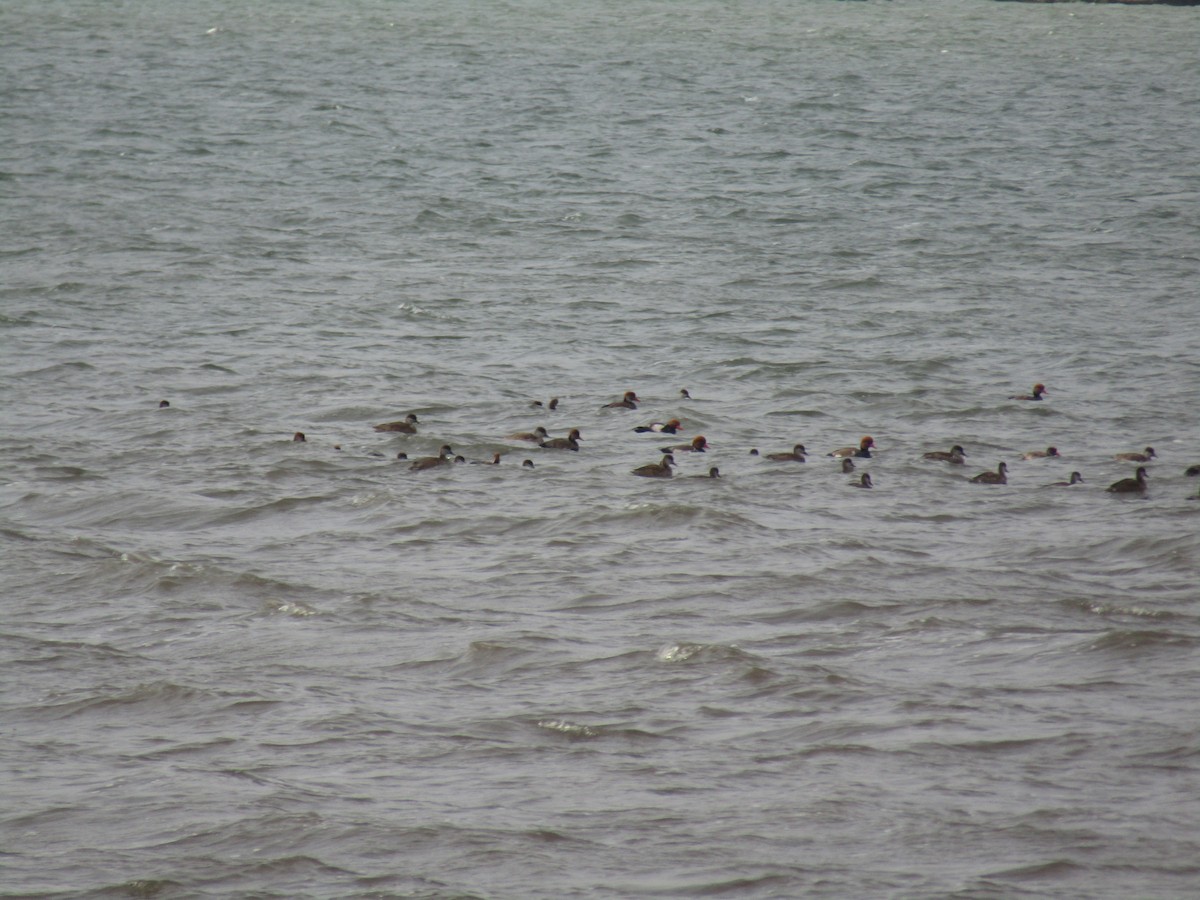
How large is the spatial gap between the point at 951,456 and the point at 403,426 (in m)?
6.54

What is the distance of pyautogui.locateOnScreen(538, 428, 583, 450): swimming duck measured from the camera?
2016cm

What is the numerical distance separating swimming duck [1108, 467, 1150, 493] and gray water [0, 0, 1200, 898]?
0.65 feet

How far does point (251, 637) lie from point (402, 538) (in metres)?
3.06

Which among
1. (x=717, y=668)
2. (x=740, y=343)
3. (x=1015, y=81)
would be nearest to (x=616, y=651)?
(x=717, y=668)

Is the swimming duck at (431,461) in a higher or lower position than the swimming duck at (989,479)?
lower

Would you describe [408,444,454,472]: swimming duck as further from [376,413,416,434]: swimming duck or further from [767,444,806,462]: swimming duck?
[767,444,806,462]: swimming duck

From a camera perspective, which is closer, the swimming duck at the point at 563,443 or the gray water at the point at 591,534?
the gray water at the point at 591,534

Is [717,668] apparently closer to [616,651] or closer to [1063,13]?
[616,651]

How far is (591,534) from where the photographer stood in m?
17.1

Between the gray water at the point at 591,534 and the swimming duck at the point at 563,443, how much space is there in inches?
6.8

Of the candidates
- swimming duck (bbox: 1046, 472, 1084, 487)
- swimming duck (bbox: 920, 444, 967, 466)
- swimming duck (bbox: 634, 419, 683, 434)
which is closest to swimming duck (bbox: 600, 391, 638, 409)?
swimming duck (bbox: 634, 419, 683, 434)

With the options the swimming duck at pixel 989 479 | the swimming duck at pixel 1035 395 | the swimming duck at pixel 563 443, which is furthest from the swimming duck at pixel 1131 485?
the swimming duck at pixel 563 443

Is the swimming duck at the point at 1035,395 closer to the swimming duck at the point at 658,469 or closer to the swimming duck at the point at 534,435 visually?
the swimming duck at the point at 658,469

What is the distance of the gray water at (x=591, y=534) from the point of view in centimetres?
1091
